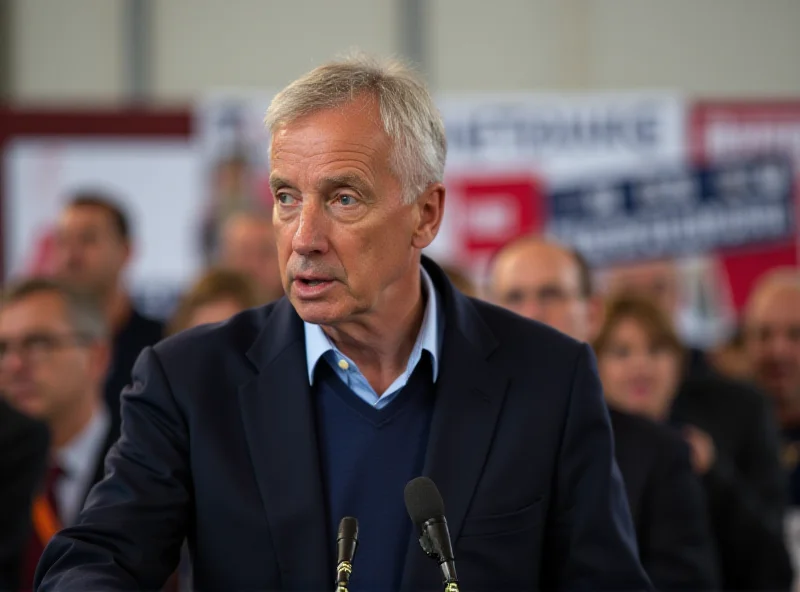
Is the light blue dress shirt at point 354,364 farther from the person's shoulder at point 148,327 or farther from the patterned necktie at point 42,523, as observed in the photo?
the person's shoulder at point 148,327

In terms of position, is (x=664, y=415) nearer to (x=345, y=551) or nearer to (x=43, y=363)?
(x=43, y=363)

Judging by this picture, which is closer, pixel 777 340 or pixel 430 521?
pixel 430 521

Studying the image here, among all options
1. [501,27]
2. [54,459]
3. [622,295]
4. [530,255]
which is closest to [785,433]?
[622,295]

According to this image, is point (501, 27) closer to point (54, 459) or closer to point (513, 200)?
point (513, 200)

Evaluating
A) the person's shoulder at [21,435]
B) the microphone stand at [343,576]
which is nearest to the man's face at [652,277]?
the person's shoulder at [21,435]

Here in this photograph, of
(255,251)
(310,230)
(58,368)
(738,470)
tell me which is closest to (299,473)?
(310,230)

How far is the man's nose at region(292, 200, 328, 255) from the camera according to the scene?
192 cm

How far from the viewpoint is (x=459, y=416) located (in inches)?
82.1

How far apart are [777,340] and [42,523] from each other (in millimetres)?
3079

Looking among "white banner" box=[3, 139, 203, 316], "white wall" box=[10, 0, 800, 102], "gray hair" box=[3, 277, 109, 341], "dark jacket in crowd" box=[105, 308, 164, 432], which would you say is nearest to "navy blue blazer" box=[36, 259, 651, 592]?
"gray hair" box=[3, 277, 109, 341]

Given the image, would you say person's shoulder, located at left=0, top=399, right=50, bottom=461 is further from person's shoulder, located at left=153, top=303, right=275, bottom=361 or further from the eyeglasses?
person's shoulder, located at left=153, top=303, right=275, bottom=361

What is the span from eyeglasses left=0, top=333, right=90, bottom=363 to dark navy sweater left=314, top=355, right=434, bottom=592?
1979 mm

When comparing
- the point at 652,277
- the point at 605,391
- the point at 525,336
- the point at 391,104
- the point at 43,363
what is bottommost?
the point at 652,277

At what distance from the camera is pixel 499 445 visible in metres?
2.07
